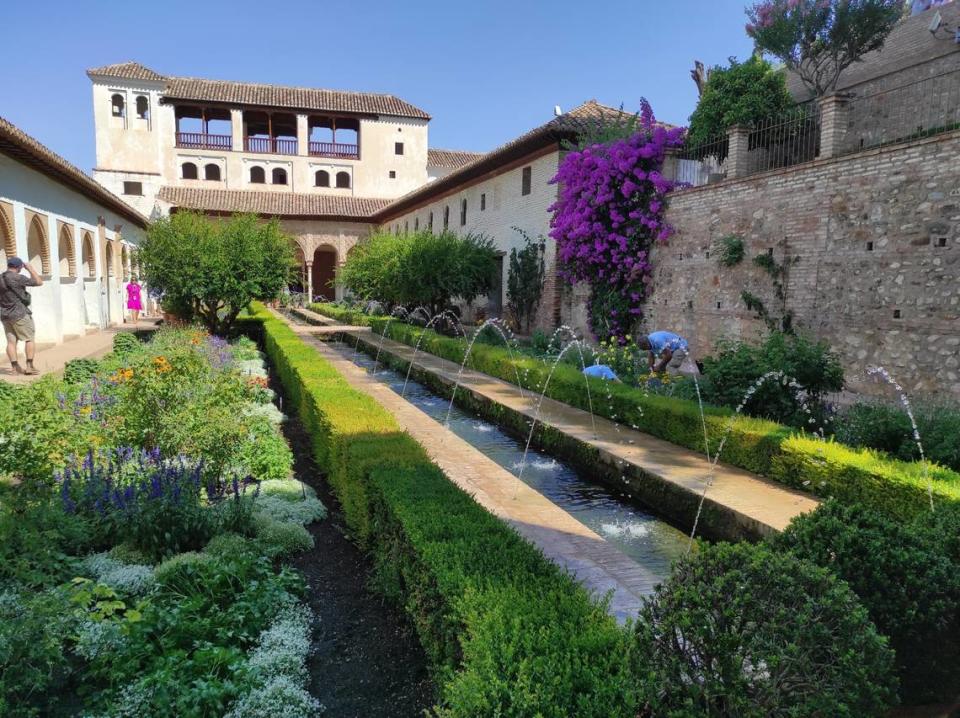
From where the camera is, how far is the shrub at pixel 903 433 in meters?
5.12

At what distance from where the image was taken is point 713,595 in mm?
1935

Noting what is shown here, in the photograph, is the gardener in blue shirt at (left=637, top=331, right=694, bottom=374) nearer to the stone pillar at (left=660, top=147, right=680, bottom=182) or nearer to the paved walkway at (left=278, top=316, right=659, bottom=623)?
the paved walkway at (left=278, top=316, right=659, bottom=623)

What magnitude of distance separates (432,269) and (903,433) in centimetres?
1310

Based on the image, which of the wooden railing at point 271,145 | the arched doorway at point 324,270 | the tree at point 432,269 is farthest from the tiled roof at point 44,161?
the arched doorway at point 324,270

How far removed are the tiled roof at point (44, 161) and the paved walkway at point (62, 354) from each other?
11.4 ft

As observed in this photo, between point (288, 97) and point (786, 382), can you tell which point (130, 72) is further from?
point (786, 382)

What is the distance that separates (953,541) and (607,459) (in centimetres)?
382

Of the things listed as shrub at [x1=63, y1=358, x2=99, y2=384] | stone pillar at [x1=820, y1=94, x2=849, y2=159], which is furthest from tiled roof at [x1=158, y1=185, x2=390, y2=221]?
stone pillar at [x1=820, y1=94, x2=849, y2=159]

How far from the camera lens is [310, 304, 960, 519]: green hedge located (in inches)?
173

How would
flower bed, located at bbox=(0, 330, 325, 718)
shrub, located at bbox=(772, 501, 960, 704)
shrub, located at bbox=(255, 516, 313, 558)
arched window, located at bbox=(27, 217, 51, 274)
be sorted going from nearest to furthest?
shrub, located at bbox=(772, 501, 960, 704), flower bed, located at bbox=(0, 330, 325, 718), shrub, located at bbox=(255, 516, 313, 558), arched window, located at bbox=(27, 217, 51, 274)

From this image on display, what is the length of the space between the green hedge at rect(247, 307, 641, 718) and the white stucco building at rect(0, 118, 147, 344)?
9.54 m

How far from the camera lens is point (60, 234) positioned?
51.9 ft

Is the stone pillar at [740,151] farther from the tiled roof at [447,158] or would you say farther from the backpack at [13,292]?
the tiled roof at [447,158]

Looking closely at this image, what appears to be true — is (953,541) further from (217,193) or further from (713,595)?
(217,193)
